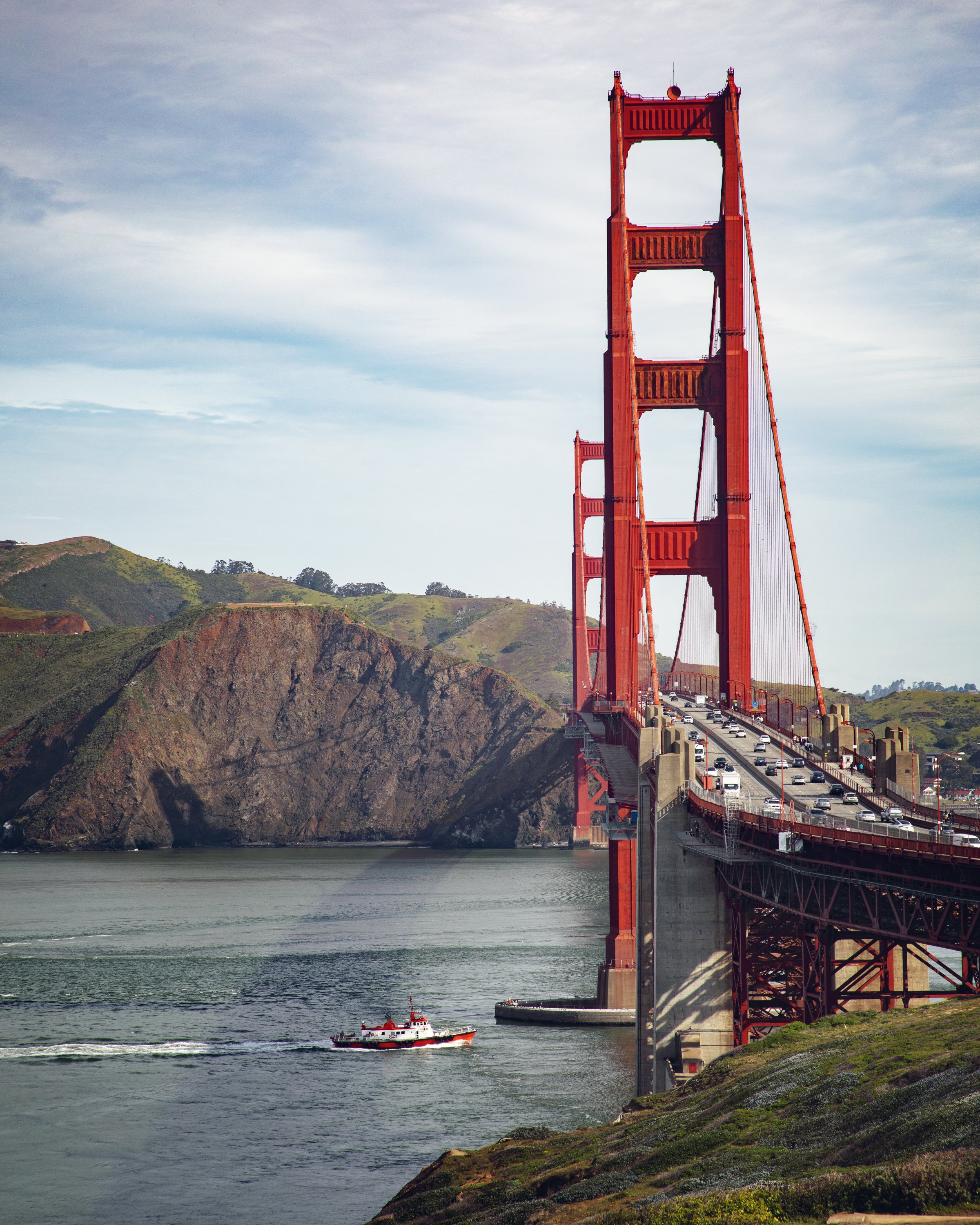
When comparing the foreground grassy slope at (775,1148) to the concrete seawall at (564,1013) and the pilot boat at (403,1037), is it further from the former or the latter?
the concrete seawall at (564,1013)

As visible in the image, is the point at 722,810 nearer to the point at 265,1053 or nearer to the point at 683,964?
the point at 683,964

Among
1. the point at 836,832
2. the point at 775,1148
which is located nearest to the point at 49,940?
the point at 836,832

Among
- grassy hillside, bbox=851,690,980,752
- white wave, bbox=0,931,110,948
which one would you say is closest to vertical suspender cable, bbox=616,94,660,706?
white wave, bbox=0,931,110,948

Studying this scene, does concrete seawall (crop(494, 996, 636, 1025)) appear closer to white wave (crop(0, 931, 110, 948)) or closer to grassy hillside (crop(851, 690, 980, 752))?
white wave (crop(0, 931, 110, 948))

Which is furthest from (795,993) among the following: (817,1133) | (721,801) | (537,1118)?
(817,1133)

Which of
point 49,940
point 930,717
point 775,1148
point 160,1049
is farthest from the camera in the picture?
point 930,717

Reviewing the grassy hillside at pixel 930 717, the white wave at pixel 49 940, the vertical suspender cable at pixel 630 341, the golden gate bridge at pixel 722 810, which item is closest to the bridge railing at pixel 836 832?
the golden gate bridge at pixel 722 810
